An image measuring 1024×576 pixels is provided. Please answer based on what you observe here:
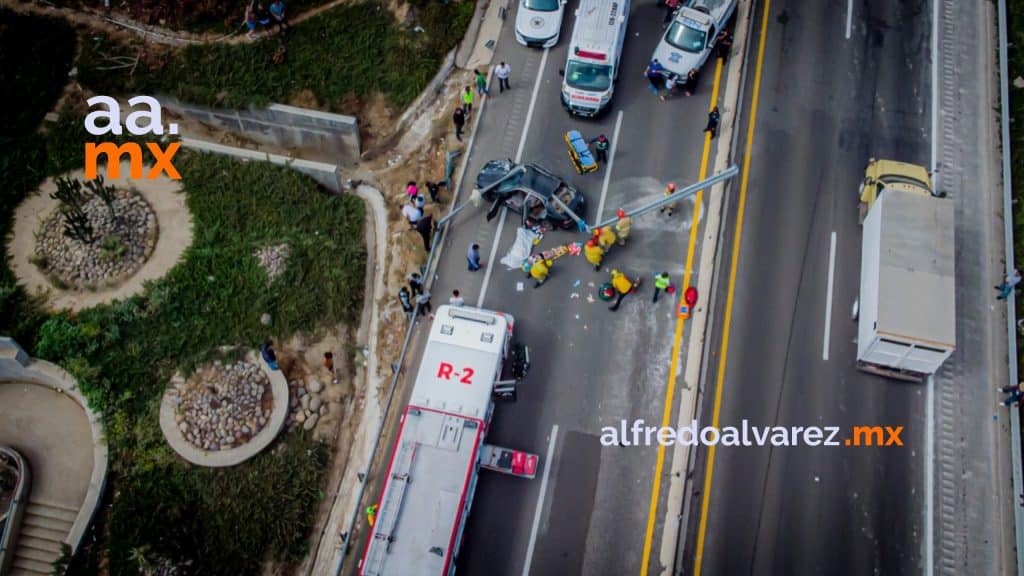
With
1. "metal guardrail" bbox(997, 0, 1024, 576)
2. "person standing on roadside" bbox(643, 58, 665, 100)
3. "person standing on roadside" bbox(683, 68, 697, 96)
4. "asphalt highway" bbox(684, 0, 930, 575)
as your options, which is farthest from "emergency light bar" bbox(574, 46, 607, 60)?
"metal guardrail" bbox(997, 0, 1024, 576)

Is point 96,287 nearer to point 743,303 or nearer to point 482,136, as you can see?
point 482,136

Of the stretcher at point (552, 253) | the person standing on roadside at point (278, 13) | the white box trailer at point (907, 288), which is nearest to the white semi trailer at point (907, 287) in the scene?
the white box trailer at point (907, 288)

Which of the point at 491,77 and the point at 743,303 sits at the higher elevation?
the point at 491,77

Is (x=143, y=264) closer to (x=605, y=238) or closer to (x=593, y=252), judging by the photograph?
(x=593, y=252)

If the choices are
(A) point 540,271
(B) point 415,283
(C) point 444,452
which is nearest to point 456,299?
(B) point 415,283

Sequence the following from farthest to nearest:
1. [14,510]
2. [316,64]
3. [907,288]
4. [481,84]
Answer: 1. [316,64]
2. [481,84]
3. [14,510]
4. [907,288]

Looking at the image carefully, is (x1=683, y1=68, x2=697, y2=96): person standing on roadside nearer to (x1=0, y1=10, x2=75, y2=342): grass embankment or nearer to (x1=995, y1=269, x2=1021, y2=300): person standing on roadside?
(x1=995, y1=269, x2=1021, y2=300): person standing on roadside

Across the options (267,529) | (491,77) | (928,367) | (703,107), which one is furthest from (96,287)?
(928,367)
